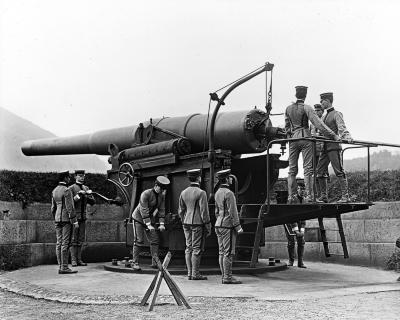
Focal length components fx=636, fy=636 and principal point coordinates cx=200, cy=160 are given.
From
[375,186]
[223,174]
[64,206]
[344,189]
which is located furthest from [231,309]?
[375,186]

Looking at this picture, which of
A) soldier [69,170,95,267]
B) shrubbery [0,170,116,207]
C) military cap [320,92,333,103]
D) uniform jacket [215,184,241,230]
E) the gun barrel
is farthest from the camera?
shrubbery [0,170,116,207]

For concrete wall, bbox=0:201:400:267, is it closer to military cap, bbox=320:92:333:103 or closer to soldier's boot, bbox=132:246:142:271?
military cap, bbox=320:92:333:103

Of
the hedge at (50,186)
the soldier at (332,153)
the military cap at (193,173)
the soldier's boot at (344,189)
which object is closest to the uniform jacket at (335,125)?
the soldier at (332,153)

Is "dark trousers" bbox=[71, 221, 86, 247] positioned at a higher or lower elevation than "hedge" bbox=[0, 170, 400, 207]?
lower

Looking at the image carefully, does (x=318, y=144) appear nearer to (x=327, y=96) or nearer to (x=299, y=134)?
(x=299, y=134)

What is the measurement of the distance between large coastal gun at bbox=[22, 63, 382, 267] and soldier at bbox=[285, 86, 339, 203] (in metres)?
0.28

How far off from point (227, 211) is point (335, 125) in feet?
8.19

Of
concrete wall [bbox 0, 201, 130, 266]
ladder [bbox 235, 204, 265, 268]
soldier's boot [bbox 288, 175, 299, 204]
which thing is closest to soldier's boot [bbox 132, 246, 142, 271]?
ladder [bbox 235, 204, 265, 268]

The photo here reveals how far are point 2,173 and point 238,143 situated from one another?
5.38 m

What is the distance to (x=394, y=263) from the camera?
11.6 metres

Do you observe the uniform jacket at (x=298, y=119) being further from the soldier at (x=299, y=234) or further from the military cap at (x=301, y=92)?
the soldier at (x=299, y=234)

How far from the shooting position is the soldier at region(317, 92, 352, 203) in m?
10.1

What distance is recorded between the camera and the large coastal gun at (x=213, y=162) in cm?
1001

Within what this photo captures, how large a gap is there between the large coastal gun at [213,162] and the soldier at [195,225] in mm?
582
